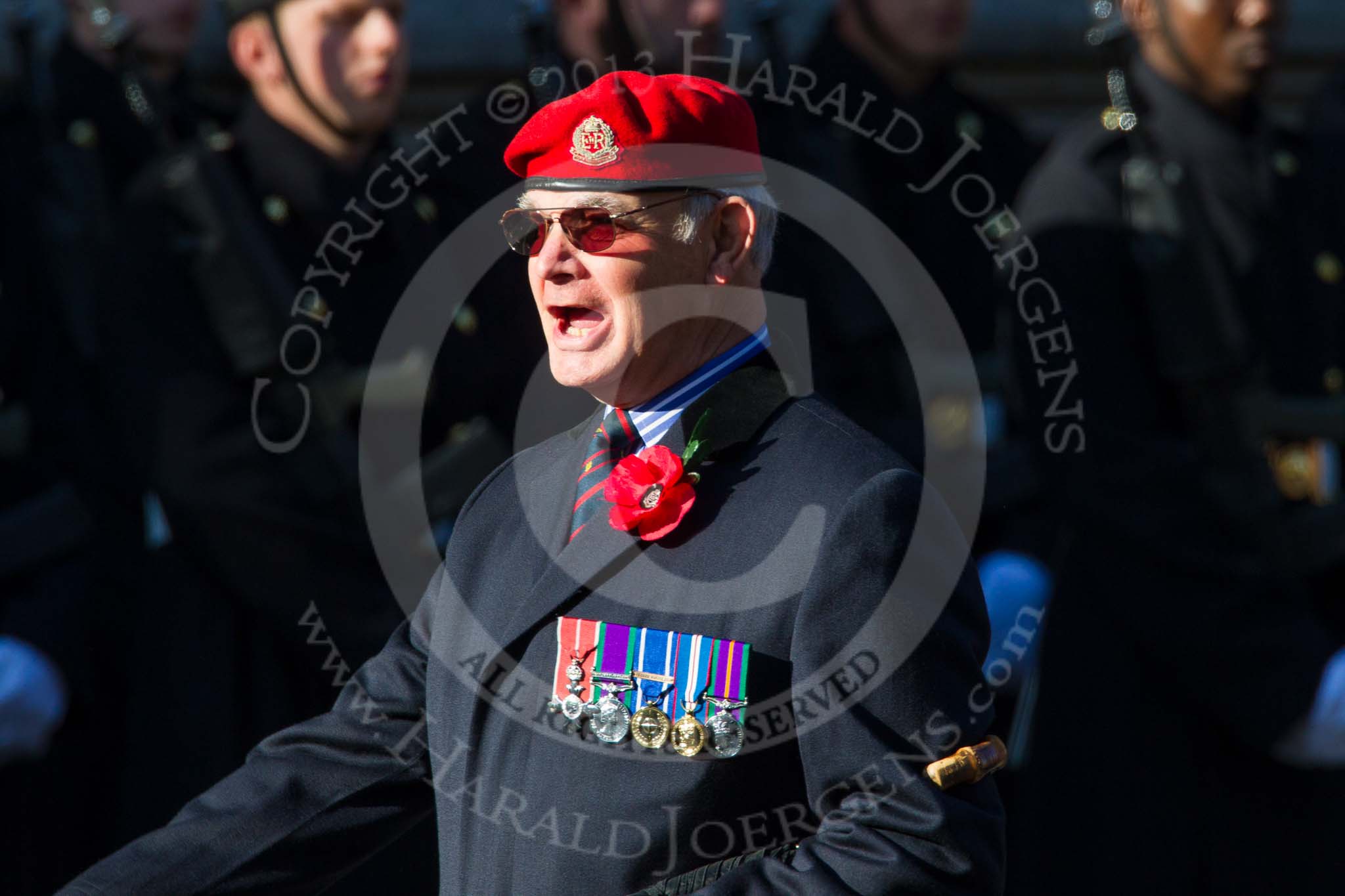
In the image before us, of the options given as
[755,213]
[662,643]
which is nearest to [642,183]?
[755,213]

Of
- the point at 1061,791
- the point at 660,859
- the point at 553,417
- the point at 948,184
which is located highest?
the point at 948,184

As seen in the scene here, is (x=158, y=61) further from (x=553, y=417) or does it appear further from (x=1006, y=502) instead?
(x=1006, y=502)

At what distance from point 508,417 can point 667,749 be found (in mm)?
2291

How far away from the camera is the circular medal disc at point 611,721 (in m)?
2.23

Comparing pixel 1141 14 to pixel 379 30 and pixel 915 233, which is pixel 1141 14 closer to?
pixel 915 233

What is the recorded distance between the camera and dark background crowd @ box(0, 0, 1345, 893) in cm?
423

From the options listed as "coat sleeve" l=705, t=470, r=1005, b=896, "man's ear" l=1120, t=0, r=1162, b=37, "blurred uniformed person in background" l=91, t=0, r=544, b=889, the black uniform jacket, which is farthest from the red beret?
"man's ear" l=1120, t=0, r=1162, b=37

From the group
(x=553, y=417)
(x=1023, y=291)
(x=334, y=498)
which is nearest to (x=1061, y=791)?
(x=1023, y=291)

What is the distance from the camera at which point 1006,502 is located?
4.90 metres

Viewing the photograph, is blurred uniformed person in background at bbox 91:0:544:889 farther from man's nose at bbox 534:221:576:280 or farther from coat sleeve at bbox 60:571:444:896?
man's nose at bbox 534:221:576:280

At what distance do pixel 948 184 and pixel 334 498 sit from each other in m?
1.99

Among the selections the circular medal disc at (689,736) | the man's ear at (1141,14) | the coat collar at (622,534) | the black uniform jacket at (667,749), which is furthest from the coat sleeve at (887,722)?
the man's ear at (1141,14)

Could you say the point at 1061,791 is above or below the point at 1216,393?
below

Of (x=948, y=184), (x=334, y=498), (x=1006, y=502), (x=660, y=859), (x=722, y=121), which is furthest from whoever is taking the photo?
(x=948, y=184)
